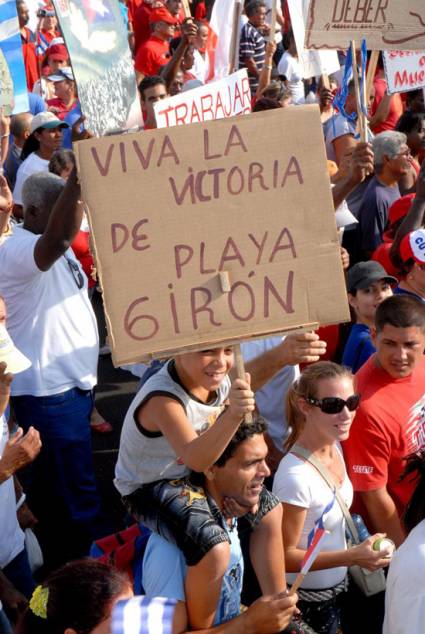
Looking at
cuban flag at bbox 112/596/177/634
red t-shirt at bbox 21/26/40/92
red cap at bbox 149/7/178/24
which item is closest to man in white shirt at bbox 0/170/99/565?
cuban flag at bbox 112/596/177/634

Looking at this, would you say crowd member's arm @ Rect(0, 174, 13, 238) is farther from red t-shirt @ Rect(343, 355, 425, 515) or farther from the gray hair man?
the gray hair man

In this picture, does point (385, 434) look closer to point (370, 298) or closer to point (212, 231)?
point (370, 298)

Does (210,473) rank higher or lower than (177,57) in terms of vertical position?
lower

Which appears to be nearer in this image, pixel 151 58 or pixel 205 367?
pixel 205 367

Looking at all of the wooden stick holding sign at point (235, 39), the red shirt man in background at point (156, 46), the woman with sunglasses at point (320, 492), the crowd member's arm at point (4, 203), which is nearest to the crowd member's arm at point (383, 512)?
the woman with sunglasses at point (320, 492)

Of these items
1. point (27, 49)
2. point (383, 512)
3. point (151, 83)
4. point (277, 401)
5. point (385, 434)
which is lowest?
point (383, 512)

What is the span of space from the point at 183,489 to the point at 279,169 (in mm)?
1037

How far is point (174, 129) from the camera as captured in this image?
243cm

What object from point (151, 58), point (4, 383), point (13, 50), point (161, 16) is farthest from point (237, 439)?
point (161, 16)

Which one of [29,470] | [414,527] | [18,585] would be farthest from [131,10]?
[414,527]

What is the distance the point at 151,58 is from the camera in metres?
11.2

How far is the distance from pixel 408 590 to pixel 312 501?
39.7 inches

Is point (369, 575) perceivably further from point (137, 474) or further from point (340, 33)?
point (340, 33)

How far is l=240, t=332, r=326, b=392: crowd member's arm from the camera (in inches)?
118
